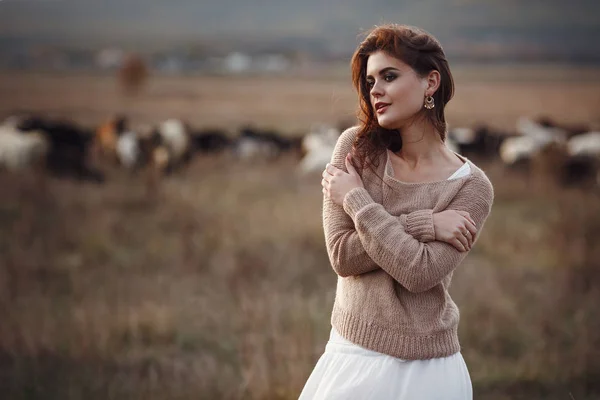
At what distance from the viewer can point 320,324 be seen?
5016 millimetres

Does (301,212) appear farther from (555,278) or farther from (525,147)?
(525,147)

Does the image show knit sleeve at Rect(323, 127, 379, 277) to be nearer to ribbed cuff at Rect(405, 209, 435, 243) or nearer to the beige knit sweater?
the beige knit sweater

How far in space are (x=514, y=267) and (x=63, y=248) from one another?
424cm

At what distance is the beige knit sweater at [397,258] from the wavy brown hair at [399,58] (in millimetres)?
50

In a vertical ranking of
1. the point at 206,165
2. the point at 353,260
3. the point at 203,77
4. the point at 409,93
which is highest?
the point at 409,93

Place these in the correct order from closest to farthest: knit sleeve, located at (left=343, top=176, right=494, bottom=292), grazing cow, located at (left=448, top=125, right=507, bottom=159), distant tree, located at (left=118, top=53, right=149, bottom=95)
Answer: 1. knit sleeve, located at (left=343, top=176, right=494, bottom=292)
2. grazing cow, located at (left=448, top=125, right=507, bottom=159)
3. distant tree, located at (left=118, top=53, right=149, bottom=95)

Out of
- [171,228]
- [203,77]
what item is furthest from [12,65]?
[171,228]

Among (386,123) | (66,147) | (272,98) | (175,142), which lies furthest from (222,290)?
(272,98)

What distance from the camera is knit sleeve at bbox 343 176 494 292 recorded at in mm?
1839

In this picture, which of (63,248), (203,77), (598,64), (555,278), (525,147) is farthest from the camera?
(203,77)

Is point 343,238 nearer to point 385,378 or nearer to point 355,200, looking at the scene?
point 355,200

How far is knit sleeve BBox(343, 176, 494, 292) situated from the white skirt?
223 millimetres

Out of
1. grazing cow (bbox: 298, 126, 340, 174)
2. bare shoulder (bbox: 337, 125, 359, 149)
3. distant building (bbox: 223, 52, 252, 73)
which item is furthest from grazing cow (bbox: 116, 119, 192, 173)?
bare shoulder (bbox: 337, 125, 359, 149)

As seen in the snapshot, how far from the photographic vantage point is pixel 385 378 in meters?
1.92
